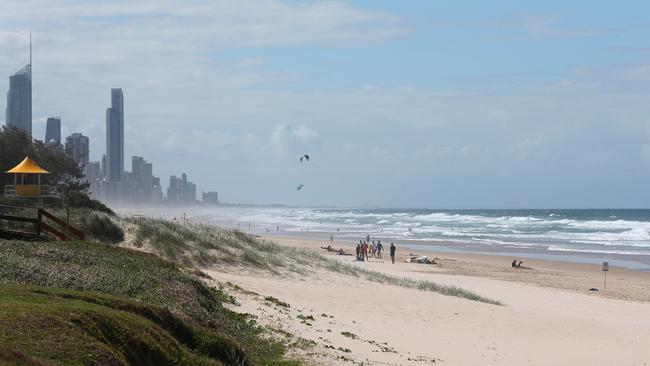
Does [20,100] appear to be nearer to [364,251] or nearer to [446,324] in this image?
[364,251]

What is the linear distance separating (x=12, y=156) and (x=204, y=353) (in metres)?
28.4

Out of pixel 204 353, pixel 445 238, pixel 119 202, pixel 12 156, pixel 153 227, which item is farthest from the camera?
pixel 119 202

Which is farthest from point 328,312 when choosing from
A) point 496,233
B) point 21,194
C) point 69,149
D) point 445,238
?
point 496,233

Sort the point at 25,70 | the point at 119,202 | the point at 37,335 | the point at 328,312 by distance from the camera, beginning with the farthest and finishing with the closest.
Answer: the point at 119,202, the point at 25,70, the point at 328,312, the point at 37,335

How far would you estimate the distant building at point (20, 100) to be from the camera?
82.6 metres

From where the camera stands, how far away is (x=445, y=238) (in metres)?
70.7

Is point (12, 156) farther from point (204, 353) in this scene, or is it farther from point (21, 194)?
point (204, 353)

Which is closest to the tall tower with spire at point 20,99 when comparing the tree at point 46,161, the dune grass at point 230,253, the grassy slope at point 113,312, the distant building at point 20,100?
the distant building at point 20,100

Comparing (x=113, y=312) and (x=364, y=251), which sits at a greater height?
(x=113, y=312)

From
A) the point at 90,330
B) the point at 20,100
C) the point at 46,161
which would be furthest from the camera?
the point at 20,100

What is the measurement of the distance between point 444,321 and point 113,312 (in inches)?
424

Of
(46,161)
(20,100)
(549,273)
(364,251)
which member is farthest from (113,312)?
(20,100)

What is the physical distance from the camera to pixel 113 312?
8281 millimetres

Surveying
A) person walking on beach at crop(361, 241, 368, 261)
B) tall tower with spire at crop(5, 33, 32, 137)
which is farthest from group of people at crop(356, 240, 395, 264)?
tall tower with spire at crop(5, 33, 32, 137)
